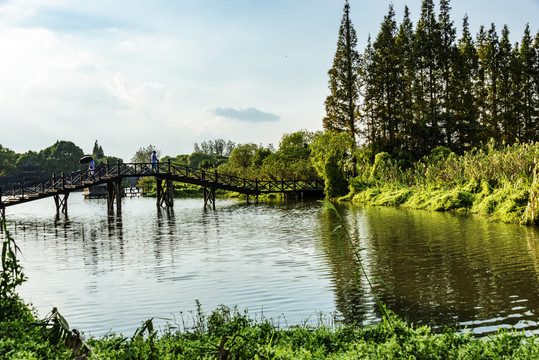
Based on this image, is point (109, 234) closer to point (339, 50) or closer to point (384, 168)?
point (384, 168)

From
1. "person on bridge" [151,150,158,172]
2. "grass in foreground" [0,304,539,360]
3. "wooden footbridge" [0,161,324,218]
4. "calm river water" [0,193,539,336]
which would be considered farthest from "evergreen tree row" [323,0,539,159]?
"grass in foreground" [0,304,539,360]

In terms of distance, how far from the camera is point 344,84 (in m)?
42.0

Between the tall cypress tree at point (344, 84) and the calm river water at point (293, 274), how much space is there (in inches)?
975

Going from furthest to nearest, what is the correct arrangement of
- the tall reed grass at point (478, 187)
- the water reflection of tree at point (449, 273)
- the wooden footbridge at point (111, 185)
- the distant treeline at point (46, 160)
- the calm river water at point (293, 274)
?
the distant treeline at point (46, 160), the wooden footbridge at point (111, 185), the tall reed grass at point (478, 187), the calm river water at point (293, 274), the water reflection of tree at point (449, 273)

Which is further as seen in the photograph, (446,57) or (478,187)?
(446,57)

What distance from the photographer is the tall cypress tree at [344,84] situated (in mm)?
41875

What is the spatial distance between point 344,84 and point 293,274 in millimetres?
34314

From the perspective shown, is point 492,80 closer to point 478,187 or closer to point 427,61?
point 427,61

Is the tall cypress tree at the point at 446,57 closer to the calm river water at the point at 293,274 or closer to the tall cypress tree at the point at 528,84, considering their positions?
the tall cypress tree at the point at 528,84

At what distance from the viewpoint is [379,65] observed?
40562 mm

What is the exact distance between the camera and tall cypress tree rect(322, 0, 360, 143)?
4188 centimetres

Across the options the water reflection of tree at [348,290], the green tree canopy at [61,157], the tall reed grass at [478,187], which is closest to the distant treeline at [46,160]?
the green tree canopy at [61,157]

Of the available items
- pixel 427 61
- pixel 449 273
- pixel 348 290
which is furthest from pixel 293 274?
pixel 427 61

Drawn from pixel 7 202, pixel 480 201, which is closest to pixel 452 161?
pixel 480 201
